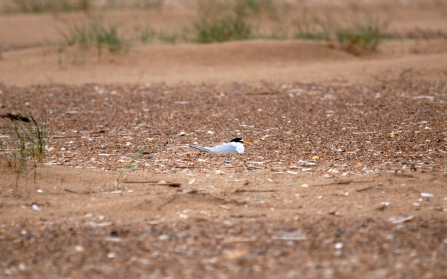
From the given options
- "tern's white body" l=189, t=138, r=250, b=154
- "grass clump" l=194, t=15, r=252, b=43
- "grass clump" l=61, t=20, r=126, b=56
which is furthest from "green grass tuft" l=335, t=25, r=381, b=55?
"tern's white body" l=189, t=138, r=250, b=154

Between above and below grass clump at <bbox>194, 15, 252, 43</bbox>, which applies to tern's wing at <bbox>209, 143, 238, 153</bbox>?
below

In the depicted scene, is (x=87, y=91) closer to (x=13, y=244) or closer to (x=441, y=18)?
(x=13, y=244)

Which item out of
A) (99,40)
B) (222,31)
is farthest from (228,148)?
(222,31)

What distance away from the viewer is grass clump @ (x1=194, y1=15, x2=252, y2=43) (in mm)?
10164

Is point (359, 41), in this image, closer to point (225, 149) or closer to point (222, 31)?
point (222, 31)

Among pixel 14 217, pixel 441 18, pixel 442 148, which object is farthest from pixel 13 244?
pixel 441 18

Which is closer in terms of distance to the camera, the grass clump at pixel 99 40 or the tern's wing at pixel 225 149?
the tern's wing at pixel 225 149

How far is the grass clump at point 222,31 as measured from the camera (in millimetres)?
10164

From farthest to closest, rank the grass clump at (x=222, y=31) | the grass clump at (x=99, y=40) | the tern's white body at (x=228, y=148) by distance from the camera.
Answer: the grass clump at (x=222, y=31) → the grass clump at (x=99, y=40) → the tern's white body at (x=228, y=148)

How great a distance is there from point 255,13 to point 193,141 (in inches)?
300

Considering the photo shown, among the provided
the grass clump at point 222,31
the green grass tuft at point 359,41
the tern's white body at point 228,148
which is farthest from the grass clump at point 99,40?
the tern's white body at point 228,148

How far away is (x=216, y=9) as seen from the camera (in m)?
12.0

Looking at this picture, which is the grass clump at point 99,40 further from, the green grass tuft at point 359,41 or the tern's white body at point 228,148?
the tern's white body at point 228,148

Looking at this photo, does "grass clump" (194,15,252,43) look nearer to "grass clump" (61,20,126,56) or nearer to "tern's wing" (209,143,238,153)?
"grass clump" (61,20,126,56)
